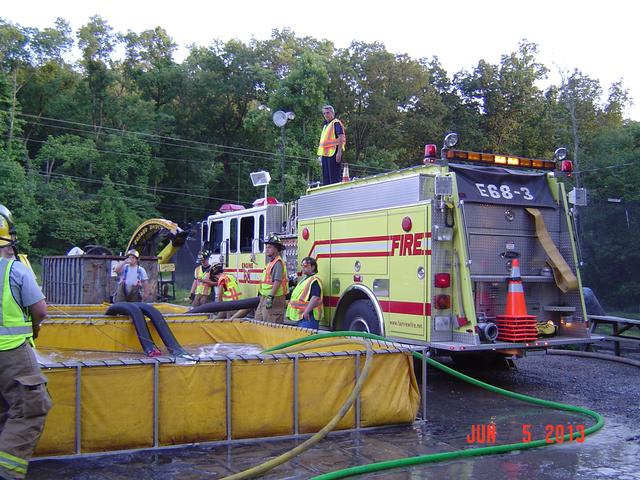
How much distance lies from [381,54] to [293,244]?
30.8m

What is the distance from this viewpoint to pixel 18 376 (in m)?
4.31

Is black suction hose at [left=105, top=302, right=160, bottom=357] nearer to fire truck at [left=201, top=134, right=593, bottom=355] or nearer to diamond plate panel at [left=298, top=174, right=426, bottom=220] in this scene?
fire truck at [left=201, top=134, right=593, bottom=355]

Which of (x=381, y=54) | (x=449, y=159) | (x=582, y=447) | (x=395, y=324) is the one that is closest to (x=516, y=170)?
(x=449, y=159)

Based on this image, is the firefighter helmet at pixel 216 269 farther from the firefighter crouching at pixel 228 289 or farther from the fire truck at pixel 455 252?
the fire truck at pixel 455 252

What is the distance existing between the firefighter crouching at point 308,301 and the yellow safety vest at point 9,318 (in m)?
5.24

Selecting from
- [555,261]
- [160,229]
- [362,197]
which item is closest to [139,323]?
[362,197]

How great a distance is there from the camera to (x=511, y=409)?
7.27 metres

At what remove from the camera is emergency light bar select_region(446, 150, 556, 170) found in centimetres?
839

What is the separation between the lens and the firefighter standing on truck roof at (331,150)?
11.1 meters

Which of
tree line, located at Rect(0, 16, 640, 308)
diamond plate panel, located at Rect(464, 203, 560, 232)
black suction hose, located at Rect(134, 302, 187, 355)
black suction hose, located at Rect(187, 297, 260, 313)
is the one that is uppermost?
tree line, located at Rect(0, 16, 640, 308)

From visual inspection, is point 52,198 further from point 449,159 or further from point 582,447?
point 582,447

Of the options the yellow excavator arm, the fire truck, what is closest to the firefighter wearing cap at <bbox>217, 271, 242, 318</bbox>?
the fire truck

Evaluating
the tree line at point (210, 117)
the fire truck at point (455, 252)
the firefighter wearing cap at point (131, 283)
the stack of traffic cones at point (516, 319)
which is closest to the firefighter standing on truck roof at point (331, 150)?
the fire truck at point (455, 252)
